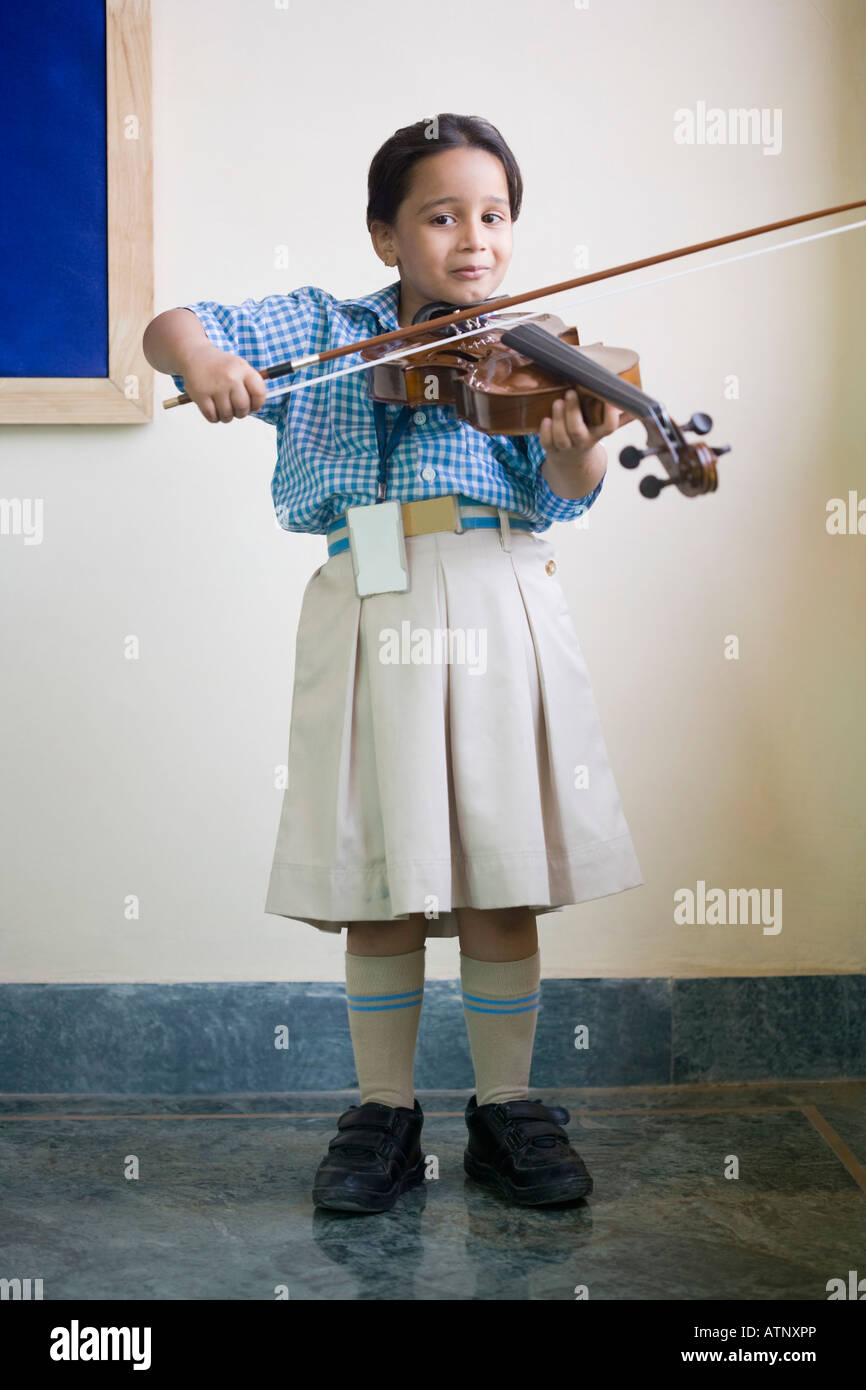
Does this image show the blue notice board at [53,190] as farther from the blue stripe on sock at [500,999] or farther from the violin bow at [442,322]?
the blue stripe on sock at [500,999]

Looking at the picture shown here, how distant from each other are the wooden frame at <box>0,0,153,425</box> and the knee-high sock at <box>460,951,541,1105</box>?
3.22ft

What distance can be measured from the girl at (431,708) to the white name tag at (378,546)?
0.01 m

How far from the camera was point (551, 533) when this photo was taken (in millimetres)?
1990

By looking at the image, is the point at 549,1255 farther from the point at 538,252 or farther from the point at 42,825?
the point at 538,252

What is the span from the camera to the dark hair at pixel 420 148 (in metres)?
1.50

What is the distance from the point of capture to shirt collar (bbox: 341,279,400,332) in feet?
4.94

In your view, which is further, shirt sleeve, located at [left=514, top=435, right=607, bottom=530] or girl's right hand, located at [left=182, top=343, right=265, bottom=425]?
shirt sleeve, located at [left=514, top=435, right=607, bottom=530]

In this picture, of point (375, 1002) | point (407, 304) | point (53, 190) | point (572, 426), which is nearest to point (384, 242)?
point (407, 304)

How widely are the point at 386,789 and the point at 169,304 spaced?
3.05 ft

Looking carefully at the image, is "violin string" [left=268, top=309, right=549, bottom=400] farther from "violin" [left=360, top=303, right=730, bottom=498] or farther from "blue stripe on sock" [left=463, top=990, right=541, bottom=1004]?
"blue stripe on sock" [left=463, top=990, right=541, bottom=1004]

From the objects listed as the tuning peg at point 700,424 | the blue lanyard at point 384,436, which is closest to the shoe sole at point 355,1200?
the blue lanyard at point 384,436

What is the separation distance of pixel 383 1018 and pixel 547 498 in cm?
60

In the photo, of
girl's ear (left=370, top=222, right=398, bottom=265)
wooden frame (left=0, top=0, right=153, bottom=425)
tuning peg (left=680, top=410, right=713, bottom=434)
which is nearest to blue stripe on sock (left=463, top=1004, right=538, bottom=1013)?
tuning peg (left=680, top=410, right=713, bottom=434)

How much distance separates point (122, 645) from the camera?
2.01m
